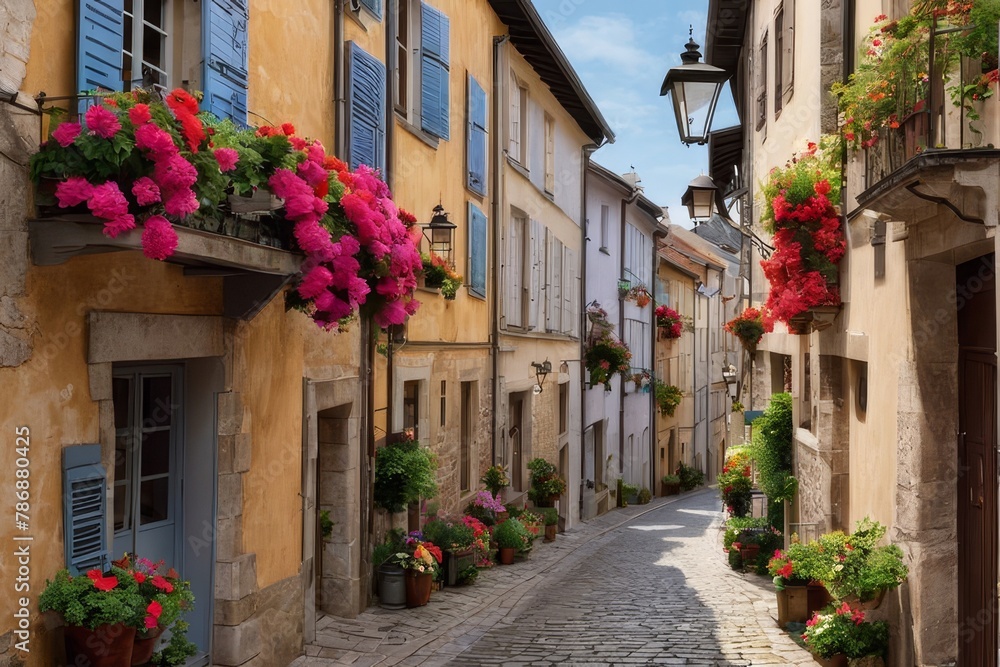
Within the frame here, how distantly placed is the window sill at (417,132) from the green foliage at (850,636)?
20.1ft

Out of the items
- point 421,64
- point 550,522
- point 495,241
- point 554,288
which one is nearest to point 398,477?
point 421,64

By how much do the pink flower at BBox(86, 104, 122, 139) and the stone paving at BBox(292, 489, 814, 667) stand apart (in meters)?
4.58

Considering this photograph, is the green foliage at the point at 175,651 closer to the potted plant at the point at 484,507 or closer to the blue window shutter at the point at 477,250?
the potted plant at the point at 484,507

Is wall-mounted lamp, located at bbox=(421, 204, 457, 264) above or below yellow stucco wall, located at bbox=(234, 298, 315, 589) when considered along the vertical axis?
above

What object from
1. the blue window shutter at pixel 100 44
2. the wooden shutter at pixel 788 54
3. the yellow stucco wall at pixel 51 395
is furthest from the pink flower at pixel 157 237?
the wooden shutter at pixel 788 54

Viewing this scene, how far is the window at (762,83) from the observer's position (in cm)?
1404

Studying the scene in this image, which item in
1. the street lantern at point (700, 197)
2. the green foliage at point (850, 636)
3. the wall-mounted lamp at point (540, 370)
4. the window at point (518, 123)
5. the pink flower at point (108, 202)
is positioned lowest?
the green foliage at point (850, 636)

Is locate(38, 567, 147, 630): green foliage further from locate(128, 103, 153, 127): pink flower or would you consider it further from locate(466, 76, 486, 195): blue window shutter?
locate(466, 76, 486, 195): blue window shutter

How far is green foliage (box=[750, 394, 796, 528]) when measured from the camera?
11.9 m

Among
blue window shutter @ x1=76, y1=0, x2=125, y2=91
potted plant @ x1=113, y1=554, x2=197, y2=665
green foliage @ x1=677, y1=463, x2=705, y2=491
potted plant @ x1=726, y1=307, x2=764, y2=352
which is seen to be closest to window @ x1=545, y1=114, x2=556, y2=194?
potted plant @ x1=726, y1=307, x2=764, y2=352

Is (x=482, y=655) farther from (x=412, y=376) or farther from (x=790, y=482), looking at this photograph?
(x=790, y=482)

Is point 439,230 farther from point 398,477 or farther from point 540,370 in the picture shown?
point 540,370

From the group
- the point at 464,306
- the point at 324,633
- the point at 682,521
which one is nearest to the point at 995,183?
the point at 324,633

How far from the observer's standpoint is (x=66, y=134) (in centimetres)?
459
